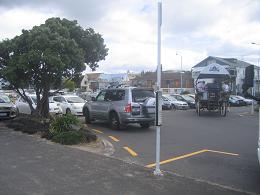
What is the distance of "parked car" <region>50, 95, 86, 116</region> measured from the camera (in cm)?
2339

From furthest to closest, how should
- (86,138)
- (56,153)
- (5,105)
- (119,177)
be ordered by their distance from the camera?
(5,105), (86,138), (56,153), (119,177)

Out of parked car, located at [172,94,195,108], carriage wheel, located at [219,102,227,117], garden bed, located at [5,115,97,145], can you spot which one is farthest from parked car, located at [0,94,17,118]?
parked car, located at [172,94,195,108]

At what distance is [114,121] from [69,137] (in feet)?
15.8

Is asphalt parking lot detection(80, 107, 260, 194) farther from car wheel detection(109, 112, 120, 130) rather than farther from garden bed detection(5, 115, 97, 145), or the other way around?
garden bed detection(5, 115, 97, 145)

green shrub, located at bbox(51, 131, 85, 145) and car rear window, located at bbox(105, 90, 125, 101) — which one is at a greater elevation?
car rear window, located at bbox(105, 90, 125, 101)

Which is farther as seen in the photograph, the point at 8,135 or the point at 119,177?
the point at 8,135

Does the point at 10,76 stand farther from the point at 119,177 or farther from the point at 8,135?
the point at 119,177

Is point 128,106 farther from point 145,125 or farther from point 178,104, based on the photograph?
point 178,104

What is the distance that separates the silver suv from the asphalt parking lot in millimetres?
514

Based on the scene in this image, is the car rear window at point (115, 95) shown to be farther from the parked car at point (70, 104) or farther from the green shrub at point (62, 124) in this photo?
the parked car at point (70, 104)

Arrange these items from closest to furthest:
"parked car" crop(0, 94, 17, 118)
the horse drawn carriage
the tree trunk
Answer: the tree trunk < "parked car" crop(0, 94, 17, 118) < the horse drawn carriage

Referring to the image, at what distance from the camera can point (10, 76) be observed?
15375 millimetres

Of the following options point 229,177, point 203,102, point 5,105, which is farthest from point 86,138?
point 203,102

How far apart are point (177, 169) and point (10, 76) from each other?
962 cm
